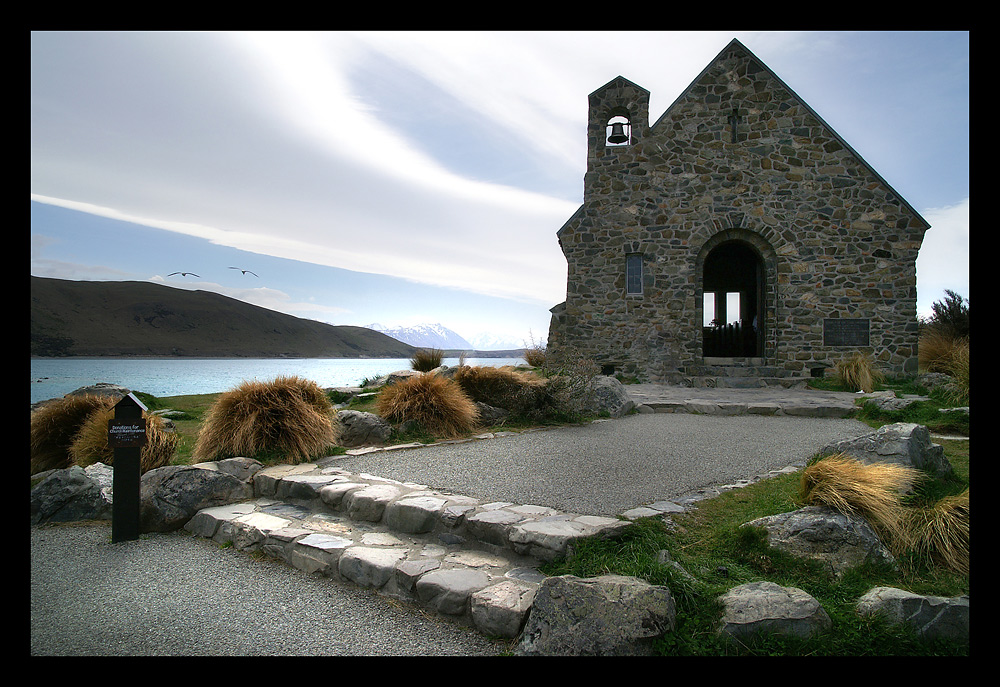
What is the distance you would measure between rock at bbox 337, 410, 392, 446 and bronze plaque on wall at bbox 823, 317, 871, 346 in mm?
11439

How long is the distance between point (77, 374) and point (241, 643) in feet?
26.9

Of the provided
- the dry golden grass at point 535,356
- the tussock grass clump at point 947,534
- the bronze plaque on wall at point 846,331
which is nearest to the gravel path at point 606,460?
the tussock grass clump at point 947,534

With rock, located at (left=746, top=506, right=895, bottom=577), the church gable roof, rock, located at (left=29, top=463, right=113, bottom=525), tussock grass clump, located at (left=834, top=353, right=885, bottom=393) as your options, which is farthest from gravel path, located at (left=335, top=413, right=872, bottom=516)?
the church gable roof

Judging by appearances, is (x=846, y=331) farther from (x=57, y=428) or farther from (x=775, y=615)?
(x=57, y=428)

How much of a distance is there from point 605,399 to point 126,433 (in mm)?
6910

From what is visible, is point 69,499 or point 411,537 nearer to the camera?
point 411,537

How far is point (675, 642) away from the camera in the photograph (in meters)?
2.57

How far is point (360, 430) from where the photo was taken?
23.1 feet

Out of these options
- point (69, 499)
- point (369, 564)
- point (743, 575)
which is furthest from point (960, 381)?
point (69, 499)

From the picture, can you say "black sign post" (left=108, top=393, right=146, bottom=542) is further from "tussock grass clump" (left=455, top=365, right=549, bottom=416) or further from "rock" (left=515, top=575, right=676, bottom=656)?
"tussock grass clump" (left=455, top=365, right=549, bottom=416)

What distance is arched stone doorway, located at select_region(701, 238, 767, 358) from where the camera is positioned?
14242 mm

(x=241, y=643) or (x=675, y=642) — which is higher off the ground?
(x=675, y=642)
